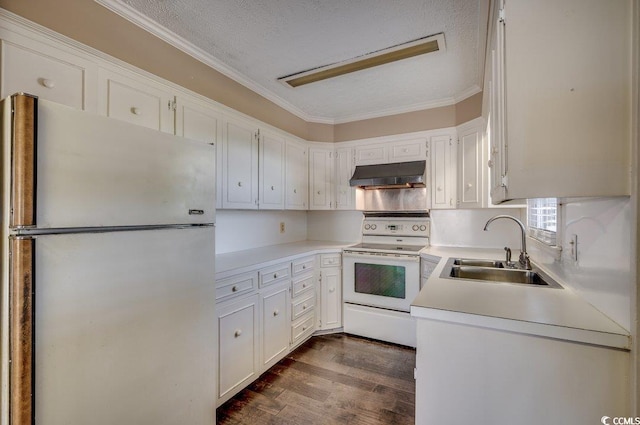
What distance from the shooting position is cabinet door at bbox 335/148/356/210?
11.1 feet

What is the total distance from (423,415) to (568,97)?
4.22 feet

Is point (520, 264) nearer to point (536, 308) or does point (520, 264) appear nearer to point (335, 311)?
point (536, 308)

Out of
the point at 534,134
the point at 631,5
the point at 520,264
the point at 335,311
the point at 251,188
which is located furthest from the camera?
the point at 335,311

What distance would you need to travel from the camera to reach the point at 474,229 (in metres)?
2.97

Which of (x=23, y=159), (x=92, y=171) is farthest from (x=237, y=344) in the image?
(x=23, y=159)

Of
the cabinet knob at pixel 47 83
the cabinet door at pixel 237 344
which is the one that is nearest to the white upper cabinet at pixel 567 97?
the cabinet door at pixel 237 344

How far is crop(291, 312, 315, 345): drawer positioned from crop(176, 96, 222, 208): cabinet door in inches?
53.1

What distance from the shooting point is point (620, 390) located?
853mm

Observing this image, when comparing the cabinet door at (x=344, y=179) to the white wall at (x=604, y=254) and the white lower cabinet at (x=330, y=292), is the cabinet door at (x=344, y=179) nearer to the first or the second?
the white lower cabinet at (x=330, y=292)

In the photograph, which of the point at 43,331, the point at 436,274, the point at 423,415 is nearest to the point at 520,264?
the point at 436,274

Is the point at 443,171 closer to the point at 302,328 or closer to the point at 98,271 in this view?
the point at 302,328

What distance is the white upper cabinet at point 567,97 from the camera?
0.83 m

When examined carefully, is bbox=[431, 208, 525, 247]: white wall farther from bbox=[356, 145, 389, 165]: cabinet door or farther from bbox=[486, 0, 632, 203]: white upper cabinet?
bbox=[486, 0, 632, 203]: white upper cabinet

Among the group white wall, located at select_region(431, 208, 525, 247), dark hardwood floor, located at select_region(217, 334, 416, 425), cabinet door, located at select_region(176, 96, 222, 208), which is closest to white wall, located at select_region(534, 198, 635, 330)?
dark hardwood floor, located at select_region(217, 334, 416, 425)
